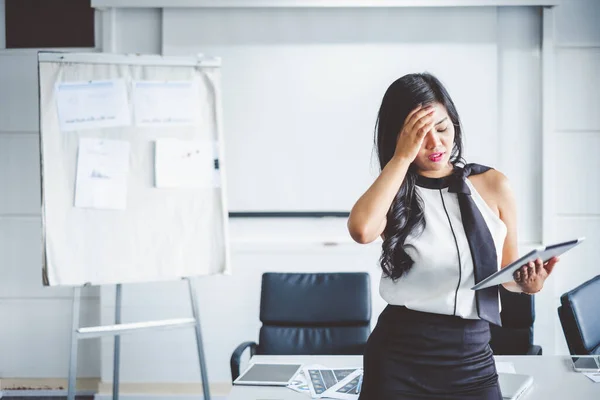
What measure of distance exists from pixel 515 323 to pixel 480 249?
1724 mm

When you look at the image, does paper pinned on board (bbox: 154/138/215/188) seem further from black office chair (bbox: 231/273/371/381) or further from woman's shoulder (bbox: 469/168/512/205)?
woman's shoulder (bbox: 469/168/512/205)

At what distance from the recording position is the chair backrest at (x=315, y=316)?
111 inches

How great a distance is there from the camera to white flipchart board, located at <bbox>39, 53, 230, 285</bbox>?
9.80 ft

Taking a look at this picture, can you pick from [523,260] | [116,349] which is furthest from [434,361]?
[116,349]

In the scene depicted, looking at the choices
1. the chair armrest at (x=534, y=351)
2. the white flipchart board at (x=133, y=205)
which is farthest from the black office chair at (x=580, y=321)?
the white flipchart board at (x=133, y=205)

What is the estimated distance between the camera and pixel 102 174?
3.05 metres

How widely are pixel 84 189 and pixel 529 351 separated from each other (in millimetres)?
2238

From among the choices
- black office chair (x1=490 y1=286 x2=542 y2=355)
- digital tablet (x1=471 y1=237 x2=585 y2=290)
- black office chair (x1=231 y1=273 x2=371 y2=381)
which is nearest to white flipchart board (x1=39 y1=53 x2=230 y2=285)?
black office chair (x1=231 y1=273 x2=371 y2=381)

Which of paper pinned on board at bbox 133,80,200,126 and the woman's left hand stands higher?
paper pinned on board at bbox 133,80,200,126

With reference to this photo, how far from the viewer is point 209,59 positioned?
322 centimetres

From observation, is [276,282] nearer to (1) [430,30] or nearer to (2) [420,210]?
(2) [420,210]

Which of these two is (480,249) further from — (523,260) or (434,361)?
(434,361)

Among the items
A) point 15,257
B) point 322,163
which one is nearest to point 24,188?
point 15,257

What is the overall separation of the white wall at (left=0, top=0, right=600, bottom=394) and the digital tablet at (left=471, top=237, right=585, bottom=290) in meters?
2.37
